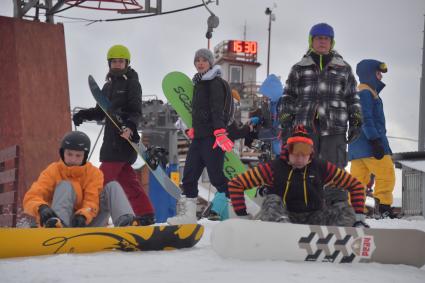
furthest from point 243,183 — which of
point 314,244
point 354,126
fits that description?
point 354,126

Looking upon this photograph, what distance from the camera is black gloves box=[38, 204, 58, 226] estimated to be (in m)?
3.30

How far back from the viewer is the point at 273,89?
22.3 ft

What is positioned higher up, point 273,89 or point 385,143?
point 273,89

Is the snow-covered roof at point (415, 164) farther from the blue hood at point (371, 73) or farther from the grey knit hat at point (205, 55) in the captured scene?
the grey knit hat at point (205, 55)

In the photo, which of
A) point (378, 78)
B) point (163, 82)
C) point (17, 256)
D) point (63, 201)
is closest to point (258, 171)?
point (63, 201)

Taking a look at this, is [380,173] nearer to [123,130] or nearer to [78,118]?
[123,130]

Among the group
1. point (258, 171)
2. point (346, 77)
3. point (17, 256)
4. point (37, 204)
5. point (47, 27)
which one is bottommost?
point (17, 256)

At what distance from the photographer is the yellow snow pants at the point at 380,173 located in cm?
578

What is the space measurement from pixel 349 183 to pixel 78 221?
6.75 ft

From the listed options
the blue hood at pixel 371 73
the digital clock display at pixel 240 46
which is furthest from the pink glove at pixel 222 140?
the digital clock display at pixel 240 46

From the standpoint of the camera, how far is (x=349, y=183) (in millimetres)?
3682

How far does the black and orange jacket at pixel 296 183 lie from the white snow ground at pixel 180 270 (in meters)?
0.63

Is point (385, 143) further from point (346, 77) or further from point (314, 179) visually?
point (314, 179)

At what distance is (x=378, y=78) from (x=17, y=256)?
4846mm
